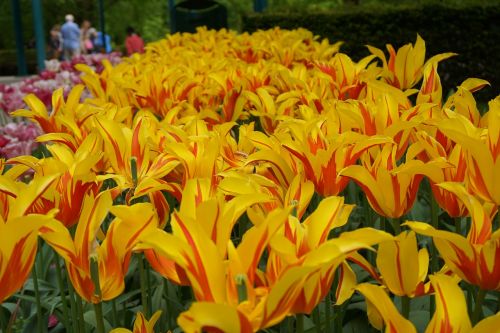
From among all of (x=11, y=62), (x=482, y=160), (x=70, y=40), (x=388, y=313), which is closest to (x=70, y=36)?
(x=70, y=40)

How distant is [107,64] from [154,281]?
5.93 feet

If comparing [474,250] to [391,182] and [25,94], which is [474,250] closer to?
[391,182]

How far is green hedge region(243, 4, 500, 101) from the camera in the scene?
39.9ft

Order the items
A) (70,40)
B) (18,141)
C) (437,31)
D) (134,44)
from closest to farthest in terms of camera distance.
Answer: (18,141)
(437,31)
(134,44)
(70,40)

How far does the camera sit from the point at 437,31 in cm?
1258

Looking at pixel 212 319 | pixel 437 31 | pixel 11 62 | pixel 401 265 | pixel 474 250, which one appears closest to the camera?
pixel 212 319

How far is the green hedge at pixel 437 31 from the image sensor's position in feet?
39.9

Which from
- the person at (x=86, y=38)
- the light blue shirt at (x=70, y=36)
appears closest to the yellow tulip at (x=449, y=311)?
the light blue shirt at (x=70, y=36)

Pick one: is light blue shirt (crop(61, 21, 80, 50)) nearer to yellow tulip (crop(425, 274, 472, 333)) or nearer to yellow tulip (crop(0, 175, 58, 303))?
yellow tulip (crop(0, 175, 58, 303))

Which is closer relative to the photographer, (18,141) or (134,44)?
(18,141)

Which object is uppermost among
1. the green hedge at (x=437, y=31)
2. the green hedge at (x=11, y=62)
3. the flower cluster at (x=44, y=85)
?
the flower cluster at (x=44, y=85)

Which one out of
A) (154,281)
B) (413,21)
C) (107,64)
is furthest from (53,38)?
(154,281)

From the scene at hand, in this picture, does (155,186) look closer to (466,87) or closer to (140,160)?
(140,160)

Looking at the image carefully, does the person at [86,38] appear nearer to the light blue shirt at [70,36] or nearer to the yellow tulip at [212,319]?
the light blue shirt at [70,36]
